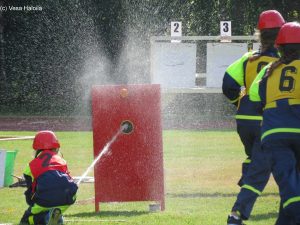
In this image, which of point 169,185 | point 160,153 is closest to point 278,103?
point 160,153

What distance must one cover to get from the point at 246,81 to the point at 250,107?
10.5 inches

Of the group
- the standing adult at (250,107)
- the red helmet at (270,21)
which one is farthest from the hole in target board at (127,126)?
the red helmet at (270,21)

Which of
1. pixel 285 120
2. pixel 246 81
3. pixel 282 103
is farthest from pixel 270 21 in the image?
pixel 285 120

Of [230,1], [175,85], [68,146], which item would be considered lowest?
[68,146]

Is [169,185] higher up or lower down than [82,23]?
lower down

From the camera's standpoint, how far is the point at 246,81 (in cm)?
877

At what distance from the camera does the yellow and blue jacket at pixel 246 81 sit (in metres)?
8.65

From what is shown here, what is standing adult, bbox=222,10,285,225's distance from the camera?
8.30 m

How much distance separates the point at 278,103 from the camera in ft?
23.9

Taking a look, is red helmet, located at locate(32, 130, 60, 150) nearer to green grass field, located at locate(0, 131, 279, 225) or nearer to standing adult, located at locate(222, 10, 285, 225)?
green grass field, located at locate(0, 131, 279, 225)

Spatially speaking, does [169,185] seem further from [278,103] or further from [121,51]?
[121,51]

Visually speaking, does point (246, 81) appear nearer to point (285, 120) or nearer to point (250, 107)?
point (250, 107)

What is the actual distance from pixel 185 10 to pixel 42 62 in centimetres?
638

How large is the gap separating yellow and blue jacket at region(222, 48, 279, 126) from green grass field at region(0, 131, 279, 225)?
1.19 metres
